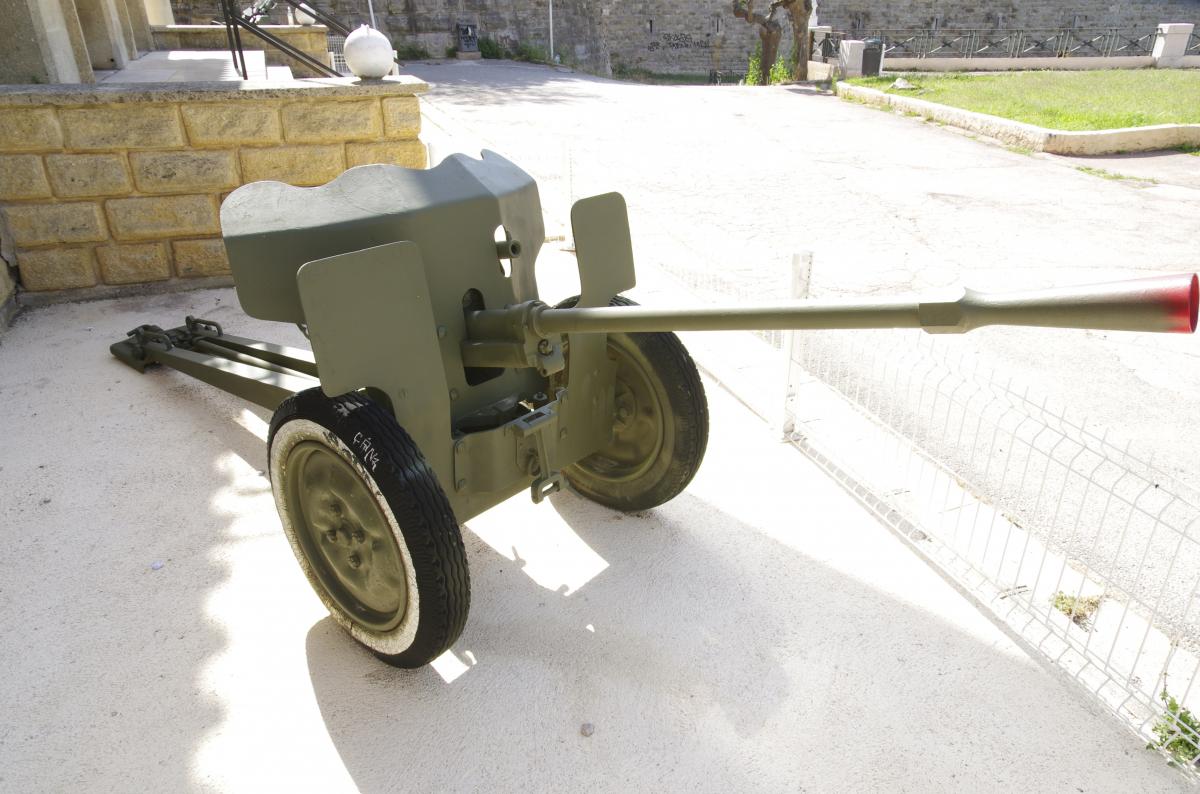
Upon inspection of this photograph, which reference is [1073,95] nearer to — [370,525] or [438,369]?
[438,369]

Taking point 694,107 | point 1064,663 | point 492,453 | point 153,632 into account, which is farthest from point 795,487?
point 694,107

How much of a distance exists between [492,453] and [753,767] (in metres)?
1.04

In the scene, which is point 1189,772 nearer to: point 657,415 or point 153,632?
point 657,415

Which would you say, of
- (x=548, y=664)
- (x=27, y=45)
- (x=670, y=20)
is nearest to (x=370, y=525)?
(x=548, y=664)

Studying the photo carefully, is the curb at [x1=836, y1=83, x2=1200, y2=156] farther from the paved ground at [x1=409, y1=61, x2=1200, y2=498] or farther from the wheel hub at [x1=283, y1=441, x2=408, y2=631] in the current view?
the wheel hub at [x1=283, y1=441, x2=408, y2=631]

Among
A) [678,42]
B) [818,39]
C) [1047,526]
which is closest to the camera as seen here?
[1047,526]

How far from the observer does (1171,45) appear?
18812 mm

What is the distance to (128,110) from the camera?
4.43 m

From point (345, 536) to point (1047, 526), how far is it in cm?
236

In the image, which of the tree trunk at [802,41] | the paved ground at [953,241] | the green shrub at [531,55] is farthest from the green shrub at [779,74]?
the green shrub at [531,55]

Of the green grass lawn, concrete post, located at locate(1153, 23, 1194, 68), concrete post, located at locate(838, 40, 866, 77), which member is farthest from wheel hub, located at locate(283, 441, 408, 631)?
concrete post, located at locate(1153, 23, 1194, 68)

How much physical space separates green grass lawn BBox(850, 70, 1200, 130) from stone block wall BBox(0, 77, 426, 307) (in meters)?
9.64

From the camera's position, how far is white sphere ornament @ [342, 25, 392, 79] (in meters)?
4.77

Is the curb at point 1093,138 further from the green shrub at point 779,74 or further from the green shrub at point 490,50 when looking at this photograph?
the green shrub at point 490,50
